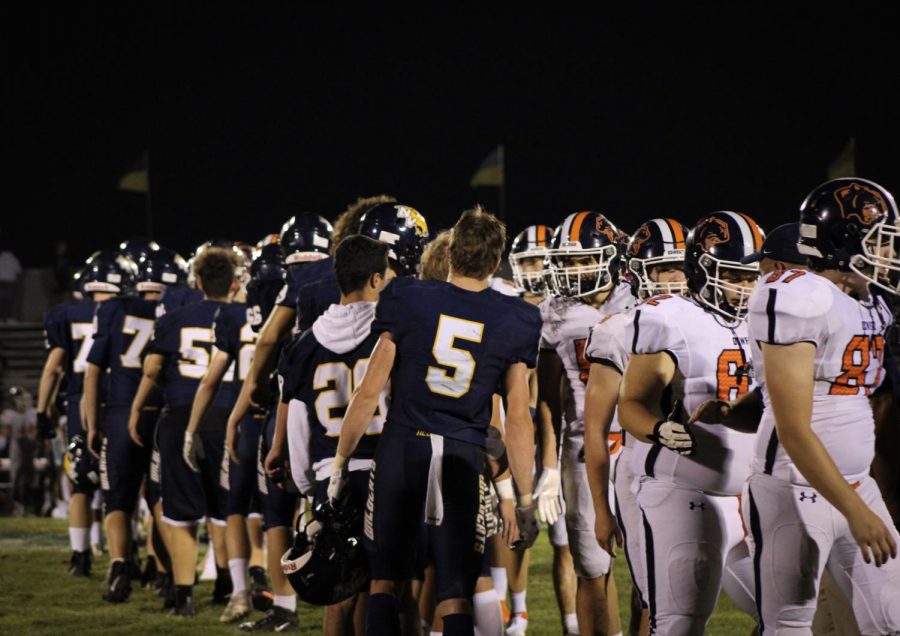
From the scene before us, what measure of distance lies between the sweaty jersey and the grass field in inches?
81.1

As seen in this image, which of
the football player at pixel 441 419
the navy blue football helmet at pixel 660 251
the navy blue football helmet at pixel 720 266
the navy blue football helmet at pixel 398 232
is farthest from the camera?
the navy blue football helmet at pixel 398 232

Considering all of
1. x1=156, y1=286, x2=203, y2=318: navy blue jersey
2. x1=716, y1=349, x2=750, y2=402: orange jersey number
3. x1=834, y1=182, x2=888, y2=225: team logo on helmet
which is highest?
x1=156, y1=286, x2=203, y2=318: navy blue jersey

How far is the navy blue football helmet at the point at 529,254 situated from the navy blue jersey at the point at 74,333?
3.32m

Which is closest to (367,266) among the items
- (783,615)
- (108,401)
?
(783,615)

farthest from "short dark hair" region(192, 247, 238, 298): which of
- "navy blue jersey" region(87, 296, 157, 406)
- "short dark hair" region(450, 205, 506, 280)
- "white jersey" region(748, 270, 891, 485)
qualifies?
"white jersey" region(748, 270, 891, 485)

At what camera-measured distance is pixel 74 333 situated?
9.17m

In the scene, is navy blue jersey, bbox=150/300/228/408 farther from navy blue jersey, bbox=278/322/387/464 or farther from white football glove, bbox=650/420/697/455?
white football glove, bbox=650/420/697/455

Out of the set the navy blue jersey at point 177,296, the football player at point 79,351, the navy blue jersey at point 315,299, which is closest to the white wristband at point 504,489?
the navy blue jersey at point 315,299

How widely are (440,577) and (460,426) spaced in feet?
1.80

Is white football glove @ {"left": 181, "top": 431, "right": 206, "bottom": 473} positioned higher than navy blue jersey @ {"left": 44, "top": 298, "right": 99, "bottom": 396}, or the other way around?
navy blue jersey @ {"left": 44, "top": 298, "right": 99, "bottom": 396}

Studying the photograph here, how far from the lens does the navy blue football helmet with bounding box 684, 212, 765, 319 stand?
4.20m

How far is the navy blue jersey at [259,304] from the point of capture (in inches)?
277

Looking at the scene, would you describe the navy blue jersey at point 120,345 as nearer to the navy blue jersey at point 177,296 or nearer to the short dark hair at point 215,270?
the navy blue jersey at point 177,296

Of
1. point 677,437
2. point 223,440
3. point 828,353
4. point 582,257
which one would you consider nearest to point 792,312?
point 828,353
